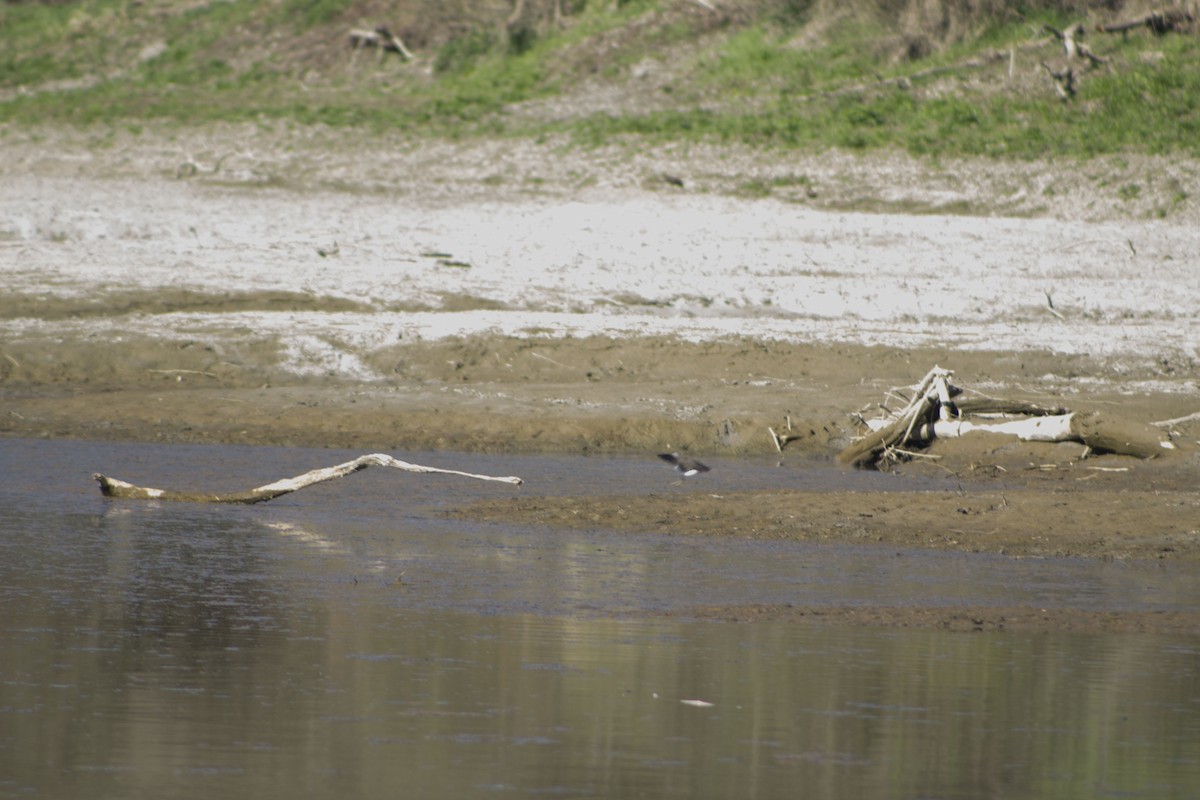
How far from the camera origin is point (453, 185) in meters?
20.2

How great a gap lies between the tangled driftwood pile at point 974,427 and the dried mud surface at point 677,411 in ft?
0.39

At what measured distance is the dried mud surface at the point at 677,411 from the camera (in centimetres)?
964

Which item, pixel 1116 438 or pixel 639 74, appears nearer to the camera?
pixel 1116 438

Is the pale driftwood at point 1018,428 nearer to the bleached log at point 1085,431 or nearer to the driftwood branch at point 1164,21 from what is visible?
the bleached log at point 1085,431

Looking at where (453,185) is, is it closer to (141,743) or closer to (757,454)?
(757,454)

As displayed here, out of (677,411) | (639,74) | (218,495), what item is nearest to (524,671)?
(218,495)

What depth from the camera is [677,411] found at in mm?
13438

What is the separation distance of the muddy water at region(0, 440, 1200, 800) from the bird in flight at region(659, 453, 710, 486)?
2.52 meters

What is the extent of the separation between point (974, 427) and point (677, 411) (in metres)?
2.15

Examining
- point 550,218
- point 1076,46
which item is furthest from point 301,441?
point 1076,46

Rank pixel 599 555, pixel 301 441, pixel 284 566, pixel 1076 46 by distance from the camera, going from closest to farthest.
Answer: pixel 284 566
pixel 599 555
pixel 301 441
pixel 1076 46

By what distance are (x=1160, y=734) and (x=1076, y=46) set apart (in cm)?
1810

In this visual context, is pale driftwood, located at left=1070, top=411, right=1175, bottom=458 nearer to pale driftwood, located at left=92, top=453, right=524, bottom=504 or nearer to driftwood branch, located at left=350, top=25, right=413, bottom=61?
pale driftwood, located at left=92, top=453, right=524, bottom=504

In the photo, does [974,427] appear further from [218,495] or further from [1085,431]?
[218,495]
